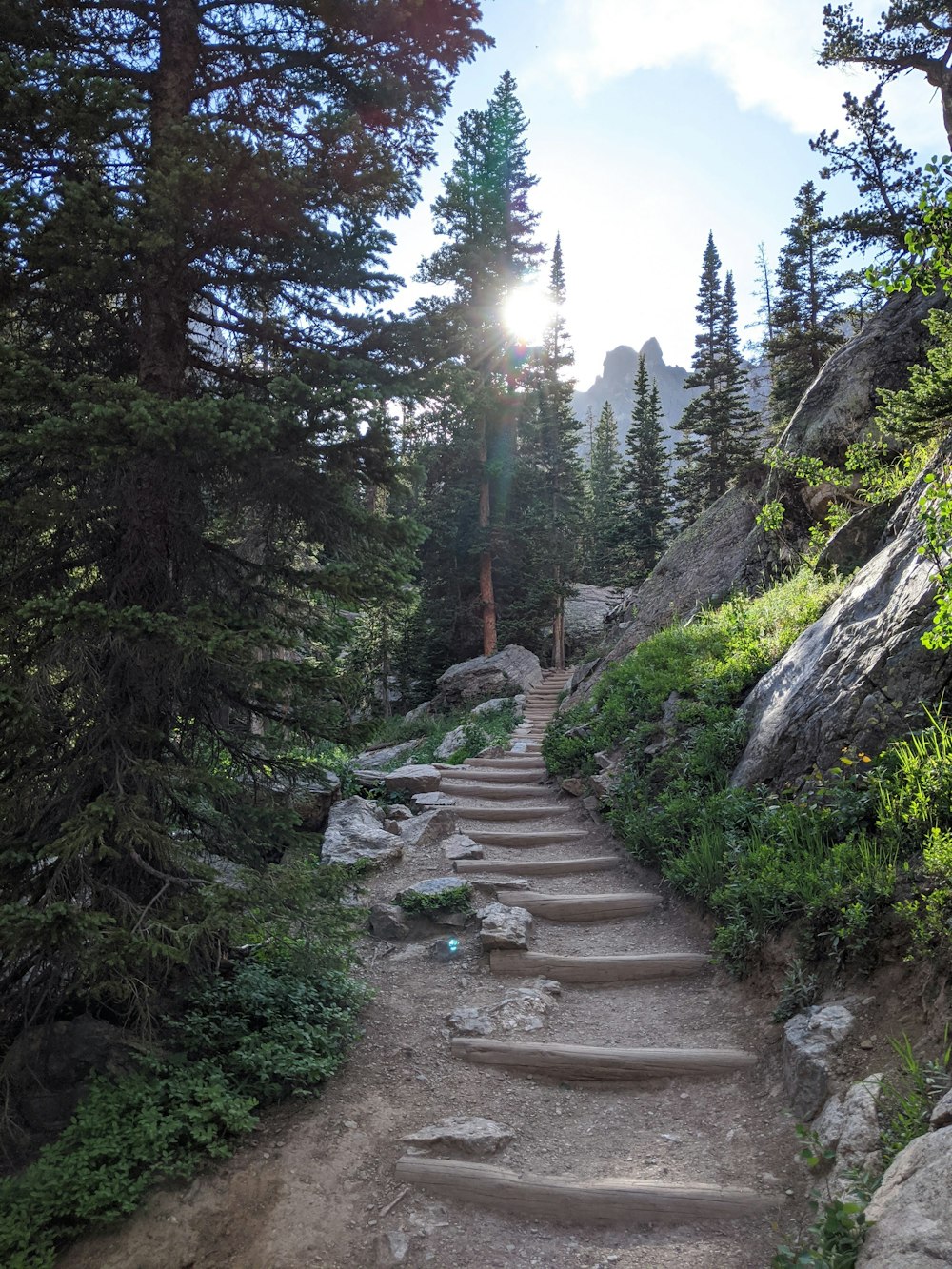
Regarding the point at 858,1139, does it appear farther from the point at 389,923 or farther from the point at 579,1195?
the point at 389,923

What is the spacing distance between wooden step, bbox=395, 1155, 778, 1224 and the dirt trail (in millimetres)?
40

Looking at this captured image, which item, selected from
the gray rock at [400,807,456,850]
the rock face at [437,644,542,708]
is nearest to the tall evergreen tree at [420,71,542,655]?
the rock face at [437,644,542,708]

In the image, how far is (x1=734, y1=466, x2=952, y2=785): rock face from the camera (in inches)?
199

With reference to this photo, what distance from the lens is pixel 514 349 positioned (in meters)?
25.5

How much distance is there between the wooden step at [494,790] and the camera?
10.6m

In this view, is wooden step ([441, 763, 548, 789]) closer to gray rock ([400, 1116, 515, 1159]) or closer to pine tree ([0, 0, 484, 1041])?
pine tree ([0, 0, 484, 1041])

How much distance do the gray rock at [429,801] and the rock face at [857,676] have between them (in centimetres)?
474

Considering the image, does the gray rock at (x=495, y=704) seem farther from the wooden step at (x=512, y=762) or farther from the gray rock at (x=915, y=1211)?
the gray rock at (x=915, y=1211)

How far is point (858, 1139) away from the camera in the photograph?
10.1 ft

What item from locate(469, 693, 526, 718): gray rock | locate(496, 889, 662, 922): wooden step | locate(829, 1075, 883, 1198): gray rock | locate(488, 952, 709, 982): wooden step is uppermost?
locate(469, 693, 526, 718): gray rock

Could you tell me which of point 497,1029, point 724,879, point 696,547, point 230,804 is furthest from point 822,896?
point 696,547

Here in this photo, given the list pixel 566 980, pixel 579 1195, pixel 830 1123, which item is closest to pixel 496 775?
pixel 566 980

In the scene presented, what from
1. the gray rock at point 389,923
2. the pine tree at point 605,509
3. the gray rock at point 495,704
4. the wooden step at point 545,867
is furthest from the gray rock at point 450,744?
the pine tree at point 605,509

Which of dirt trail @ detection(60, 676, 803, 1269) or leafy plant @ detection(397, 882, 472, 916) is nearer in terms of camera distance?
dirt trail @ detection(60, 676, 803, 1269)
